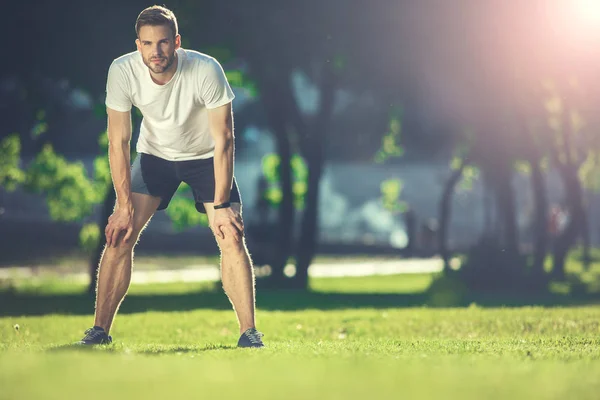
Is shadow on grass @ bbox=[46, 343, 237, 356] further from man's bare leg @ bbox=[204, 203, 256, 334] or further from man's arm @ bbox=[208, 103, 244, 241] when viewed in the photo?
man's arm @ bbox=[208, 103, 244, 241]

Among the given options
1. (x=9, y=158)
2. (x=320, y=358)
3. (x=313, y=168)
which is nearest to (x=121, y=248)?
(x=320, y=358)

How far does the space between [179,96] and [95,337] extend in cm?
172

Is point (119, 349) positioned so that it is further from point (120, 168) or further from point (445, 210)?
point (445, 210)

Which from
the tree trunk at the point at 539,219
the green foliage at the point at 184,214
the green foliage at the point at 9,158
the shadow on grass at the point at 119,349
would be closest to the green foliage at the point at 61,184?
the green foliage at the point at 9,158

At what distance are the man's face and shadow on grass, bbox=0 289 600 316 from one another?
26.6 ft

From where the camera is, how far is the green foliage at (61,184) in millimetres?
25688

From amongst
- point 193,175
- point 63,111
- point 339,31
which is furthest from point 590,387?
point 63,111

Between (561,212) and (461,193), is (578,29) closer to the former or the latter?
(561,212)

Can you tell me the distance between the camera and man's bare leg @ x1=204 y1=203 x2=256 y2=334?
7.94m

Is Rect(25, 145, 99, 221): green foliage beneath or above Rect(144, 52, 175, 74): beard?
beneath

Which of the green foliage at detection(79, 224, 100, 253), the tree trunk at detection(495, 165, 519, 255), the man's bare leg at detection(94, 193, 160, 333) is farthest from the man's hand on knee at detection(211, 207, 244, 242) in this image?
the green foliage at detection(79, 224, 100, 253)

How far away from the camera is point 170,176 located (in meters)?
8.15

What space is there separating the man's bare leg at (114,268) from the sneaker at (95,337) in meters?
0.05

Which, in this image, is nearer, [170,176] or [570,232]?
[170,176]
